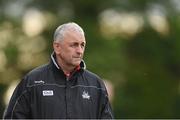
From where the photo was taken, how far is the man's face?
10125mm

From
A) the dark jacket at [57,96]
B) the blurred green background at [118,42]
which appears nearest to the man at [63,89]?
the dark jacket at [57,96]

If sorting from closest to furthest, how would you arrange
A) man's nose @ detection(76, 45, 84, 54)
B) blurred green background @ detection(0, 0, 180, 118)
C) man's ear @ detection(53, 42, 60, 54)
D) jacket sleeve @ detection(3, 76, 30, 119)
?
jacket sleeve @ detection(3, 76, 30, 119) < man's nose @ detection(76, 45, 84, 54) < man's ear @ detection(53, 42, 60, 54) < blurred green background @ detection(0, 0, 180, 118)

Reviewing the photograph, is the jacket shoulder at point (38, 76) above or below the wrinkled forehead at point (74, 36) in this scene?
below

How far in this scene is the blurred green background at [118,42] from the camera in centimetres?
3672

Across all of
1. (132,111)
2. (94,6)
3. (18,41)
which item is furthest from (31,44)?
(132,111)

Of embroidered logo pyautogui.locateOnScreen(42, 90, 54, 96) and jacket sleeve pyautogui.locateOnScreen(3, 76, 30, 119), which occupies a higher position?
embroidered logo pyautogui.locateOnScreen(42, 90, 54, 96)

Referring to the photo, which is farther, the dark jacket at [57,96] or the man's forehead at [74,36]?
the man's forehead at [74,36]

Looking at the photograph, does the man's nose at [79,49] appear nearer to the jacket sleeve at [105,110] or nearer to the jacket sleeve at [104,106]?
the jacket sleeve at [104,106]

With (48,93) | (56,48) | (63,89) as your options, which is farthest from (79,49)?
(48,93)

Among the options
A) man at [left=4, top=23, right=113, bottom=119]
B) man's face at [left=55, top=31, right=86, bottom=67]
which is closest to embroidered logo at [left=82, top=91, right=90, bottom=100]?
man at [left=4, top=23, right=113, bottom=119]

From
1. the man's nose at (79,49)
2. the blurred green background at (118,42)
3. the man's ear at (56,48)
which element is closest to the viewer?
the man's nose at (79,49)

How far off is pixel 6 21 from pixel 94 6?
139 inches

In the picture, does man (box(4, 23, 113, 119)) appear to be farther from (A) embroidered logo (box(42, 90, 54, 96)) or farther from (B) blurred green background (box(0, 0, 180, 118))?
(B) blurred green background (box(0, 0, 180, 118))

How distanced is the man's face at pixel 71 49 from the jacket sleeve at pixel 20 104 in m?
0.50
